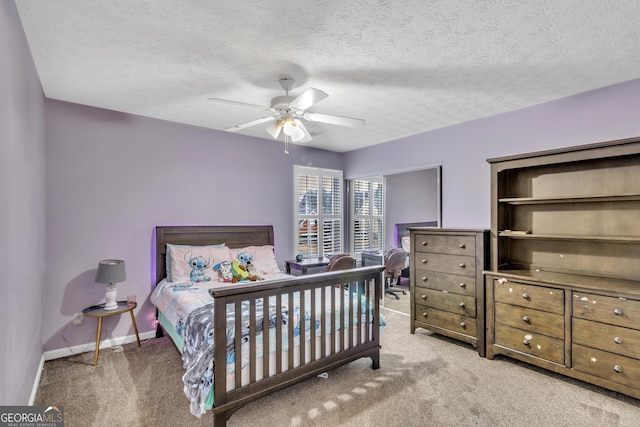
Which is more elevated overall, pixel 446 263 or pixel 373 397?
pixel 446 263

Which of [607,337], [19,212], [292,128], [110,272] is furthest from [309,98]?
[607,337]

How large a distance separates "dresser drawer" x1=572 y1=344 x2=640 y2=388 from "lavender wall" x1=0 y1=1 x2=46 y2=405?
12.1ft

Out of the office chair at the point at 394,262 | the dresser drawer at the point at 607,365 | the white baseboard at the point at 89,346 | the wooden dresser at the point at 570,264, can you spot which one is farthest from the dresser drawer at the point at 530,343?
the white baseboard at the point at 89,346

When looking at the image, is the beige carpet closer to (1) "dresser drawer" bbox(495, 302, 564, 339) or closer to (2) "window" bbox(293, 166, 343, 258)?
(1) "dresser drawer" bbox(495, 302, 564, 339)

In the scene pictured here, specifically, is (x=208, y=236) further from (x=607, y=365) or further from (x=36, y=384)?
(x=607, y=365)

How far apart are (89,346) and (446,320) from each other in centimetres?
376

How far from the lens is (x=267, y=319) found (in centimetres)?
217

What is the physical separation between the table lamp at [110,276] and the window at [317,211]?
236cm

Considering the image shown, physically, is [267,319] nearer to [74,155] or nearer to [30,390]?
[30,390]

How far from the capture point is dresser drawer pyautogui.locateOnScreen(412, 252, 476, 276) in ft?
10.6

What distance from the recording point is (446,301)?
3.41m

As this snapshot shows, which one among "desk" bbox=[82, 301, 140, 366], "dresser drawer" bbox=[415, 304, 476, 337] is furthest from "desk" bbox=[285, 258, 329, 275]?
"desk" bbox=[82, 301, 140, 366]

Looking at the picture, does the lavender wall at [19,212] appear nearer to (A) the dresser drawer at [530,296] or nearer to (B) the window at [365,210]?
(A) the dresser drawer at [530,296]

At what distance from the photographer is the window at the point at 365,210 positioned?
5.48 m
